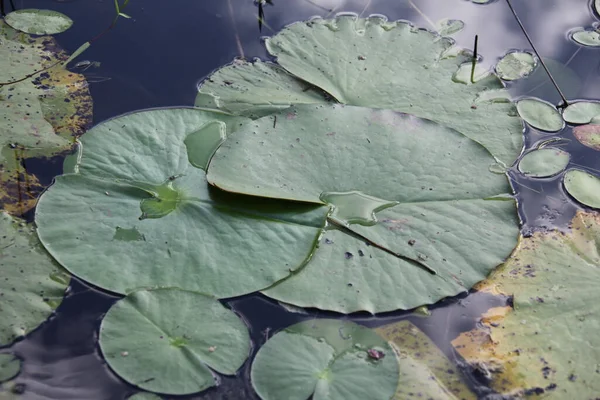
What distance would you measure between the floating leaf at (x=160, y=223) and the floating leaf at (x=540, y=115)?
1.00 meters

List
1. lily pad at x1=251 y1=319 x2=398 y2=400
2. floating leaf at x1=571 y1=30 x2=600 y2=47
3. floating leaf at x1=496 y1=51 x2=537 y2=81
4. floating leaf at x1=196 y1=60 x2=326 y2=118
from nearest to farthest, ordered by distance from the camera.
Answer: lily pad at x1=251 y1=319 x2=398 y2=400
floating leaf at x1=196 y1=60 x2=326 y2=118
floating leaf at x1=496 y1=51 x2=537 y2=81
floating leaf at x1=571 y1=30 x2=600 y2=47

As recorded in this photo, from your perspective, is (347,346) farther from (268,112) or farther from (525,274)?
(268,112)

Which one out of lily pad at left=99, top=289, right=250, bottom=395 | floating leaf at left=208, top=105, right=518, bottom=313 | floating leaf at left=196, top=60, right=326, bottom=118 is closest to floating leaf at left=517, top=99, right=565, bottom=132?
floating leaf at left=208, top=105, right=518, bottom=313

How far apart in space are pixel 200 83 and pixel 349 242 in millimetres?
958

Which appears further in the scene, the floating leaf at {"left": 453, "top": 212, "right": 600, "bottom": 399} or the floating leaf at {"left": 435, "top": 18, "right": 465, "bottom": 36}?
the floating leaf at {"left": 435, "top": 18, "right": 465, "bottom": 36}

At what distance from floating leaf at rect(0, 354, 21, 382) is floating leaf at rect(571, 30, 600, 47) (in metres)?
2.58

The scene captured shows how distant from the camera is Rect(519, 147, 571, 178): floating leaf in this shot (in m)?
2.35

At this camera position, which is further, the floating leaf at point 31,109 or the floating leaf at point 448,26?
the floating leaf at point 448,26

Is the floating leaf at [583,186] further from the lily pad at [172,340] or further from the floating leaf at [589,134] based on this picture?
the lily pad at [172,340]

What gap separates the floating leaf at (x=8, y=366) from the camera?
1.72 m

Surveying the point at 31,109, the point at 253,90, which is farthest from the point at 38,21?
the point at 253,90

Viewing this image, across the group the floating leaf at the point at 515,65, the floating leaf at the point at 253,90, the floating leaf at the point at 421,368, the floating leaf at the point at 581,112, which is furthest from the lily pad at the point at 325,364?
the floating leaf at the point at 515,65

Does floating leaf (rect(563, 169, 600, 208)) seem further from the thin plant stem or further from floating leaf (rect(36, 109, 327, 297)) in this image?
floating leaf (rect(36, 109, 327, 297))

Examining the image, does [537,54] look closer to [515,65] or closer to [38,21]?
[515,65]
